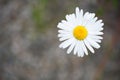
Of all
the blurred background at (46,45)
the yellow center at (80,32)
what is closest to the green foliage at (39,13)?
the blurred background at (46,45)

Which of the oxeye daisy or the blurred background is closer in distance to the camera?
the oxeye daisy

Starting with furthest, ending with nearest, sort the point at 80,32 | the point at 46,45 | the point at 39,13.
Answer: the point at 46,45 → the point at 39,13 → the point at 80,32

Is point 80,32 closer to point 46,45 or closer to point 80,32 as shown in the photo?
point 80,32

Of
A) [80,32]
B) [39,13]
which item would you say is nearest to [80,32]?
[80,32]

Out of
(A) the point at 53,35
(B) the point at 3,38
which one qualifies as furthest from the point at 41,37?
(B) the point at 3,38

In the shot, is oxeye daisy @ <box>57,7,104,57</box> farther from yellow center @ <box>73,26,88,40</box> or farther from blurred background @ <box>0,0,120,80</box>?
blurred background @ <box>0,0,120,80</box>

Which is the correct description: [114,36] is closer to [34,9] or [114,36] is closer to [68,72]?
[68,72]

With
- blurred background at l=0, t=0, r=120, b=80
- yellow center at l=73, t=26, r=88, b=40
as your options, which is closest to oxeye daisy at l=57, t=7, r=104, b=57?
yellow center at l=73, t=26, r=88, b=40
